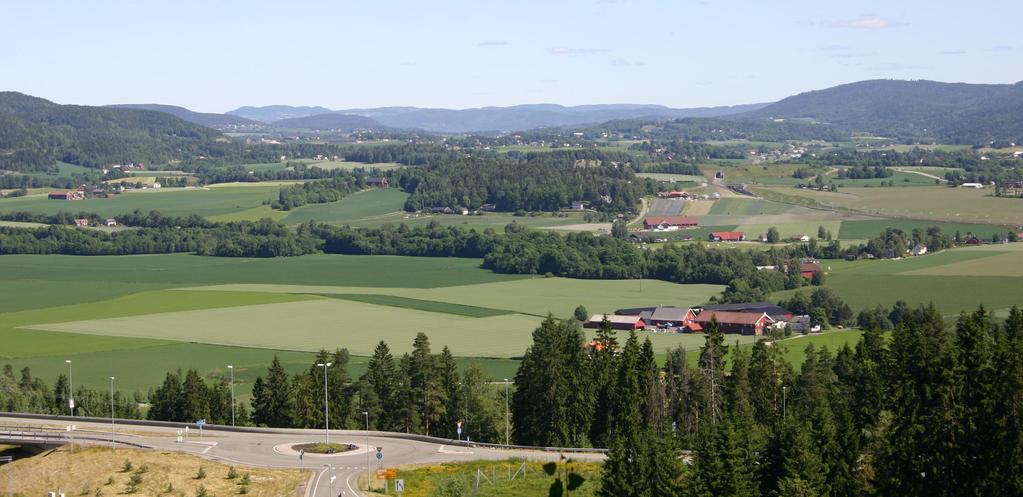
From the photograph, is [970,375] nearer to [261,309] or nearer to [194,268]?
[261,309]

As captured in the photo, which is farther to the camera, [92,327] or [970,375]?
[92,327]

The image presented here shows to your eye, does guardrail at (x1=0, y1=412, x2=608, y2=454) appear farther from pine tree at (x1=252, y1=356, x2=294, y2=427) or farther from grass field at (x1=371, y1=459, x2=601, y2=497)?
grass field at (x1=371, y1=459, x2=601, y2=497)

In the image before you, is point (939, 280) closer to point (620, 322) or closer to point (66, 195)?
point (620, 322)

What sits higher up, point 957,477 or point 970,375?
point 970,375

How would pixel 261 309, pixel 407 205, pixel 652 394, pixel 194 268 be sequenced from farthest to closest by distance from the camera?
pixel 407 205 → pixel 194 268 → pixel 261 309 → pixel 652 394

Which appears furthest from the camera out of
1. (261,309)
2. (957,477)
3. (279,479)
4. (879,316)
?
(261,309)

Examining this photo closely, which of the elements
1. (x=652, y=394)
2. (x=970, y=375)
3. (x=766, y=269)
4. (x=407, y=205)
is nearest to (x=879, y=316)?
(x=766, y=269)

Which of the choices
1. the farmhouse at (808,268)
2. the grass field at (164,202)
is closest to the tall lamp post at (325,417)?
the farmhouse at (808,268)
